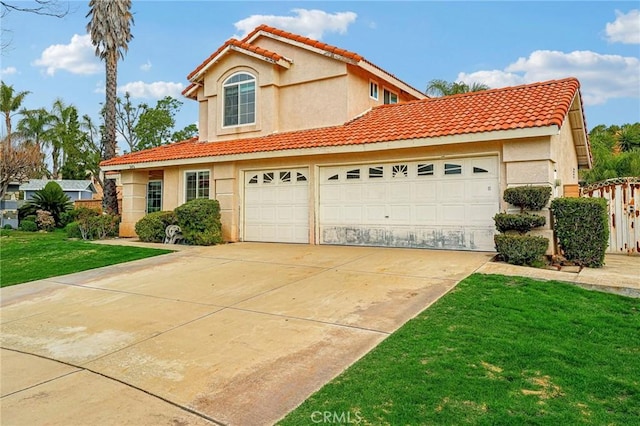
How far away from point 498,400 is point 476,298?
2.94 m

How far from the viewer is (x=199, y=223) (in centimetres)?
1333

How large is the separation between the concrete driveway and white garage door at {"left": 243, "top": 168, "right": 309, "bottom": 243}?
341 centimetres

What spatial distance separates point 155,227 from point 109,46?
11.2 m

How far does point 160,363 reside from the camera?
14.4ft

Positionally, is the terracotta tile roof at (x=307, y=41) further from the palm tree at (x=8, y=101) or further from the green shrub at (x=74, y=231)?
the palm tree at (x=8, y=101)

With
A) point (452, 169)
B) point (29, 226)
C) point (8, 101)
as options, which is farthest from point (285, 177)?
point (8, 101)

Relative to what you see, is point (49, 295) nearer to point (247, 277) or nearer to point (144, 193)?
point (247, 277)

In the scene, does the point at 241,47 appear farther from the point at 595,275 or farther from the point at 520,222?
the point at 595,275

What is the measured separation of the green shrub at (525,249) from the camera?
851cm

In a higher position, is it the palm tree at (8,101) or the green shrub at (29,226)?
the palm tree at (8,101)

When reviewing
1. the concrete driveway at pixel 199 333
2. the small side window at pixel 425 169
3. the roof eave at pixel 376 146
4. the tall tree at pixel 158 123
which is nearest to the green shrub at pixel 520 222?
the concrete driveway at pixel 199 333

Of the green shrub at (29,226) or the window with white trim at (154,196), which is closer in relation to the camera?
the window with white trim at (154,196)

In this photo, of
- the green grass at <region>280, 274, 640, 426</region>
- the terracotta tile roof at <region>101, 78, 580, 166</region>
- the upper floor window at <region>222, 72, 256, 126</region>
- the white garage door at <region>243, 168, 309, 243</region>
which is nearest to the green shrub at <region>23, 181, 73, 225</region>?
the terracotta tile roof at <region>101, 78, 580, 166</region>

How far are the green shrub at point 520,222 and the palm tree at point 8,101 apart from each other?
156ft
